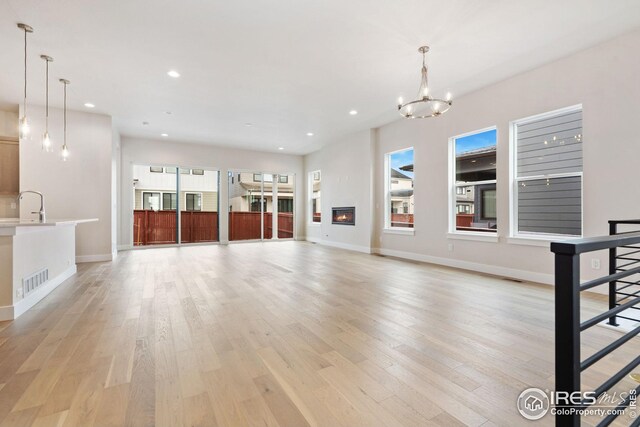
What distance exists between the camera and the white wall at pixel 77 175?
559 centimetres

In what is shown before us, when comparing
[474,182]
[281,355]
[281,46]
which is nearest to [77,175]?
[281,46]

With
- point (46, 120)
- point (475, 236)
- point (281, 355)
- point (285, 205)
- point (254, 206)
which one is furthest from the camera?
point (285, 205)

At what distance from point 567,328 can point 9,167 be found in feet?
27.8

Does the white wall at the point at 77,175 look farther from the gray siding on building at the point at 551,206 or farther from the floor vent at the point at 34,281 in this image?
the gray siding on building at the point at 551,206

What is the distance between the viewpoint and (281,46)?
3592mm

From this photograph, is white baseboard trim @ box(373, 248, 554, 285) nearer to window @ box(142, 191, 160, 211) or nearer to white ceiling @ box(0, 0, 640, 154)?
white ceiling @ box(0, 0, 640, 154)

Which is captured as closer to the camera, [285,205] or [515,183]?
[515,183]

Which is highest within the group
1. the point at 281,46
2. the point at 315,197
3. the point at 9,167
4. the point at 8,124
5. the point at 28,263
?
the point at 281,46

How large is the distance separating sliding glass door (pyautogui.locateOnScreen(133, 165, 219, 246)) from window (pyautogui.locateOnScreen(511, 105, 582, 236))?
314 inches

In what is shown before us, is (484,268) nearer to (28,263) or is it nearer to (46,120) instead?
(28,263)

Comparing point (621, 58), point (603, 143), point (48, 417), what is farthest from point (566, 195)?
point (48, 417)

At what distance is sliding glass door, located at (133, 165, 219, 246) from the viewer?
8.49 m

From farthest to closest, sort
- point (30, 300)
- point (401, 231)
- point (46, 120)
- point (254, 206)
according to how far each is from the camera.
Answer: point (254, 206) → point (401, 231) → point (46, 120) → point (30, 300)

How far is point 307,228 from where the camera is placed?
10438mm
